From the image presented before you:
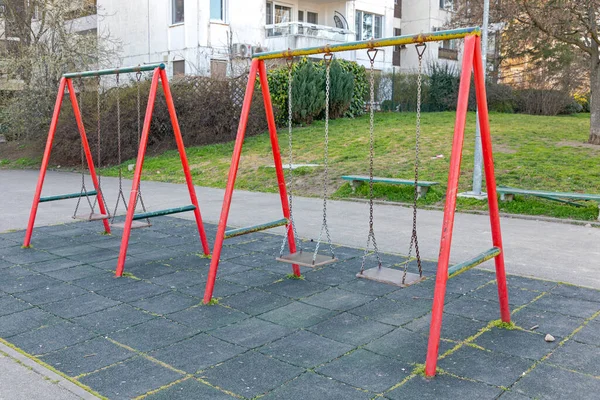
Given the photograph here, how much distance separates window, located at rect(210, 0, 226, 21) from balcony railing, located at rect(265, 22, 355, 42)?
2206 mm

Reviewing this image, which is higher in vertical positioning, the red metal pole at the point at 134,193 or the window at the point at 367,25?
the window at the point at 367,25

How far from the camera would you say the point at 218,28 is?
22719 millimetres

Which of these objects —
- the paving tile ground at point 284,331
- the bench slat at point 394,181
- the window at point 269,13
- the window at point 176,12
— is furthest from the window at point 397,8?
the paving tile ground at point 284,331

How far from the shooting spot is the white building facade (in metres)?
22.4

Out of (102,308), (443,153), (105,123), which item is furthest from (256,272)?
(105,123)

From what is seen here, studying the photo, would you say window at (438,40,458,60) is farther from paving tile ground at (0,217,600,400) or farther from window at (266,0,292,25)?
paving tile ground at (0,217,600,400)

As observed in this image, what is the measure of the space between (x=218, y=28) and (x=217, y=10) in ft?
2.73

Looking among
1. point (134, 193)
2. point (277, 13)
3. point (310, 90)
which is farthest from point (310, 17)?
point (134, 193)

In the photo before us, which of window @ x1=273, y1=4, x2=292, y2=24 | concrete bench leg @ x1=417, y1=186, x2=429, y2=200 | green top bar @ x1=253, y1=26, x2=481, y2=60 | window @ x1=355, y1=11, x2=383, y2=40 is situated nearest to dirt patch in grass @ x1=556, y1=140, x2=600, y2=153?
concrete bench leg @ x1=417, y1=186, x2=429, y2=200

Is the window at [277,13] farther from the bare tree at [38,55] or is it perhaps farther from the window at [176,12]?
the bare tree at [38,55]

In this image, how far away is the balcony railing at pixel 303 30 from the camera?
23.9m

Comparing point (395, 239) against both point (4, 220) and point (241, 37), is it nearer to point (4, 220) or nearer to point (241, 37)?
point (4, 220)

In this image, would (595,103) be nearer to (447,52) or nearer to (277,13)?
(277,13)

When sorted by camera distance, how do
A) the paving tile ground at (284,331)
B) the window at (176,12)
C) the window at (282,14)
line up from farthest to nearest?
the window at (282,14)
the window at (176,12)
the paving tile ground at (284,331)
